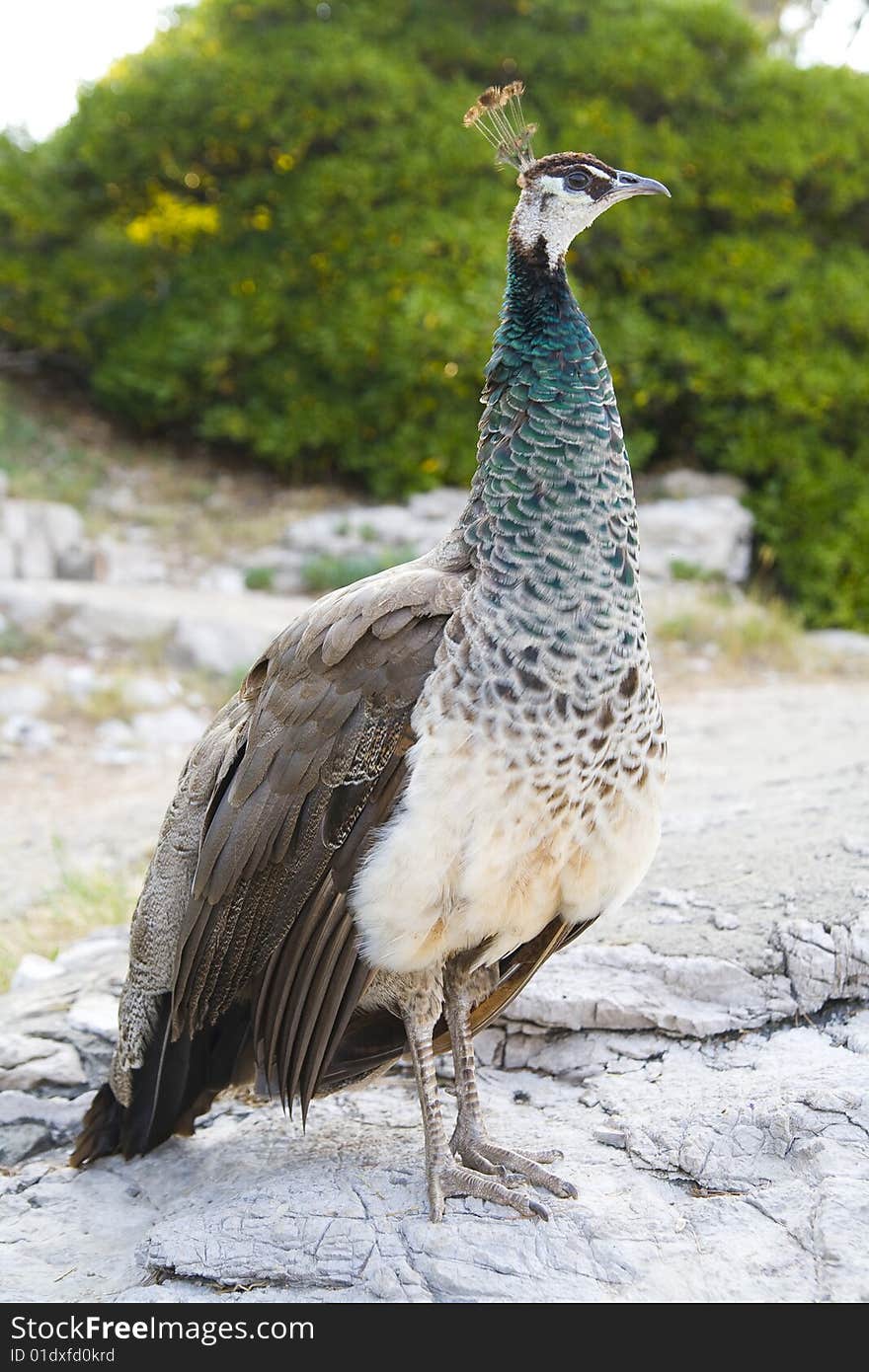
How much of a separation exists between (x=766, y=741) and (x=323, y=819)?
12.2 feet

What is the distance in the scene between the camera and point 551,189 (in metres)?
2.71

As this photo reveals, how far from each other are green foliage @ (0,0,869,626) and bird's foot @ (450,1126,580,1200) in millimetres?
6861

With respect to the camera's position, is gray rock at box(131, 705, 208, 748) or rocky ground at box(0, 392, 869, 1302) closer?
rocky ground at box(0, 392, 869, 1302)

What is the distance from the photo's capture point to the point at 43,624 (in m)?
7.60

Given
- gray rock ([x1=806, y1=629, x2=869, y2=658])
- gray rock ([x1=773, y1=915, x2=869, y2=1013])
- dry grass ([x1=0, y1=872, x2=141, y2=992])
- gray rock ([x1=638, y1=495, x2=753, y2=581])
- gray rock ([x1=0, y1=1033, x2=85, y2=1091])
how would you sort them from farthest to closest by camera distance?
gray rock ([x1=638, y1=495, x2=753, y2=581]), gray rock ([x1=806, y1=629, x2=869, y2=658]), dry grass ([x1=0, y1=872, x2=141, y2=992]), gray rock ([x1=0, y1=1033, x2=85, y2=1091]), gray rock ([x1=773, y1=915, x2=869, y2=1013])

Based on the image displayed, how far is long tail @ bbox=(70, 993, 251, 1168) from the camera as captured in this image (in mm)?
2945

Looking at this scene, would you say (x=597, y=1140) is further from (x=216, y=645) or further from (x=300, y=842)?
(x=216, y=645)

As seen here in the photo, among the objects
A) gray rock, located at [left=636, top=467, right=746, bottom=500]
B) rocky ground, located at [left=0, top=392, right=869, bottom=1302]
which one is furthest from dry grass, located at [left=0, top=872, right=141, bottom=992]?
gray rock, located at [left=636, top=467, right=746, bottom=500]

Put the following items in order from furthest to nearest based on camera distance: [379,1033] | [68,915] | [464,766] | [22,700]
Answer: [22,700]
[68,915]
[379,1033]
[464,766]

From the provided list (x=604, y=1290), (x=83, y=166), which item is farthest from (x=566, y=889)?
(x=83, y=166)

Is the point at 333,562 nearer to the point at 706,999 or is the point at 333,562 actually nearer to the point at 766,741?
the point at 766,741

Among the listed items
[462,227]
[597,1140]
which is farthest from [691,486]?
[597,1140]

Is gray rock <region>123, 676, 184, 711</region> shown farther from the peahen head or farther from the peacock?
the peahen head

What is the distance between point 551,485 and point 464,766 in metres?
0.63
